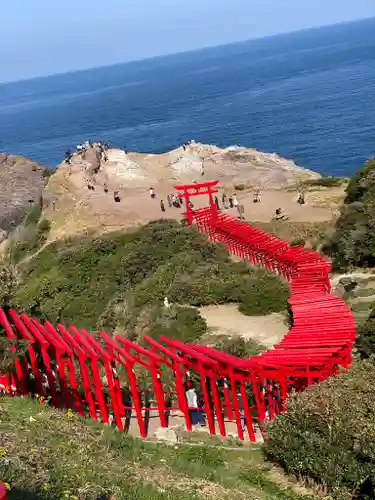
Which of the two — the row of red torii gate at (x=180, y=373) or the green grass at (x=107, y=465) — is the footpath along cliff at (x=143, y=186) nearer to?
Result: the row of red torii gate at (x=180, y=373)

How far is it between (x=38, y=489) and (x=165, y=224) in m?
28.4

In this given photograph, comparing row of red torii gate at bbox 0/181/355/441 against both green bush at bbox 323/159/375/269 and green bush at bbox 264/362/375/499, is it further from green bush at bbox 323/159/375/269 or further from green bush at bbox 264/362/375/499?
green bush at bbox 323/159/375/269

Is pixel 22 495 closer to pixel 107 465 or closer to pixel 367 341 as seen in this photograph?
pixel 107 465

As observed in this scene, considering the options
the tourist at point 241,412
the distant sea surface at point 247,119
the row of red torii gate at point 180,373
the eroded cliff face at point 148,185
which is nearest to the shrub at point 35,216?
the eroded cliff face at point 148,185

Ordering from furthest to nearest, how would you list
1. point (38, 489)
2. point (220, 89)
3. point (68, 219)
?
1. point (220, 89)
2. point (68, 219)
3. point (38, 489)

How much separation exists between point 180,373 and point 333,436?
578cm

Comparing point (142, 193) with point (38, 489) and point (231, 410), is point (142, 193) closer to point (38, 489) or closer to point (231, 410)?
point (231, 410)

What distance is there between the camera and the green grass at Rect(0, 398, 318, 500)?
1027cm

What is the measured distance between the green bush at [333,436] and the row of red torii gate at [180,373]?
1349mm

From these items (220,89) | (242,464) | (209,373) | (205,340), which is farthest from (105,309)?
(220,89)

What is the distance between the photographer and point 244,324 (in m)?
24.5

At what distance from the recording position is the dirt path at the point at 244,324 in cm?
2308

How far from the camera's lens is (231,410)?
57.0 ft

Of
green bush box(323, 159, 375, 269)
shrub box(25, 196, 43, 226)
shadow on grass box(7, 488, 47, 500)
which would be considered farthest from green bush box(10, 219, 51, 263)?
shadow on grass box(7, 488, 47, 500)
